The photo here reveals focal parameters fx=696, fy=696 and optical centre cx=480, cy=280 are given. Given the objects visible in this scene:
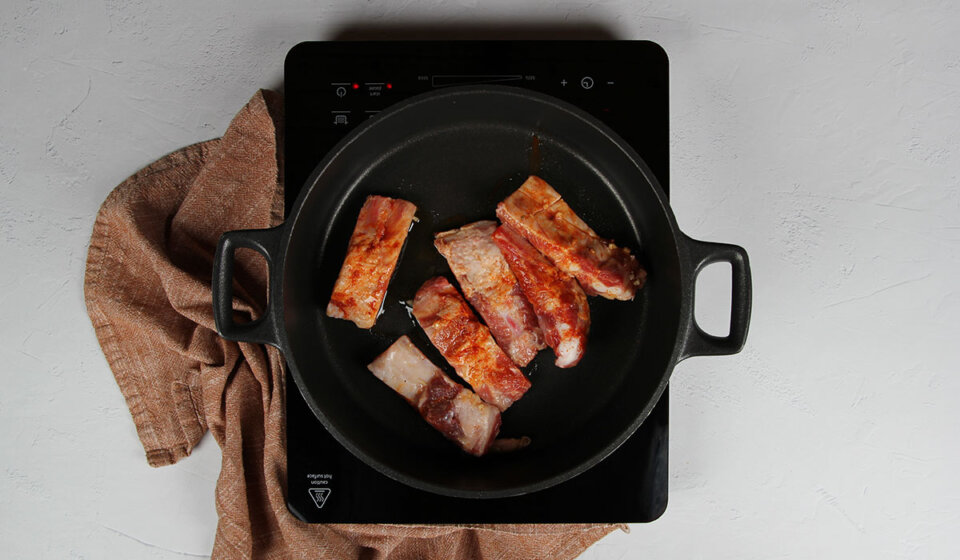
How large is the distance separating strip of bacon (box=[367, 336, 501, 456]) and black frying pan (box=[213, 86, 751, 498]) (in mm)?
59

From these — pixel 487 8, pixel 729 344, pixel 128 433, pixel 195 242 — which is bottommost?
pixel 128 433

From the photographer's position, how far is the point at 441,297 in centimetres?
182

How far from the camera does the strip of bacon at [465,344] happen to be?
1.81 meters

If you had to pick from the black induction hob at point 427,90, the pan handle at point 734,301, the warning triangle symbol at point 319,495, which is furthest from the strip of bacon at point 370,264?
the pan handle at point 734,301

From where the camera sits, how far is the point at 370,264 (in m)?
1.80

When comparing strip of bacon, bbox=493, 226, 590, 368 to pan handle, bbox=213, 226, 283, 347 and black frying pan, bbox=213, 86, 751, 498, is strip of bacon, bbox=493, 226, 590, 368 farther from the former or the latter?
pan handle, bbox=213, 226, 283, 347

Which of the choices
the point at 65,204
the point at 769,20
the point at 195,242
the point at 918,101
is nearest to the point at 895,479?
the point at 918,101

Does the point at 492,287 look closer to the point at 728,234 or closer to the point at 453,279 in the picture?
the point at 453,279

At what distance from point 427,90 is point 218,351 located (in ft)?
2.93

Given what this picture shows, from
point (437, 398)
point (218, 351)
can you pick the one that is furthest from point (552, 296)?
point (218, 351)

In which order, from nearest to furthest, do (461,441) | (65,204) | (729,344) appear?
1. (729,344)
2. (461,441)
3. (65,204)

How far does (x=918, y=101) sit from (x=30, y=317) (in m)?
2.55

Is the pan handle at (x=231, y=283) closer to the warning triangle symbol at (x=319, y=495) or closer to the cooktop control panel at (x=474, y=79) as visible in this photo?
the cooktop control panel at (x=474, y=79)

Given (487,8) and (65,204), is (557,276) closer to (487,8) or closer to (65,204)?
(487,8)
